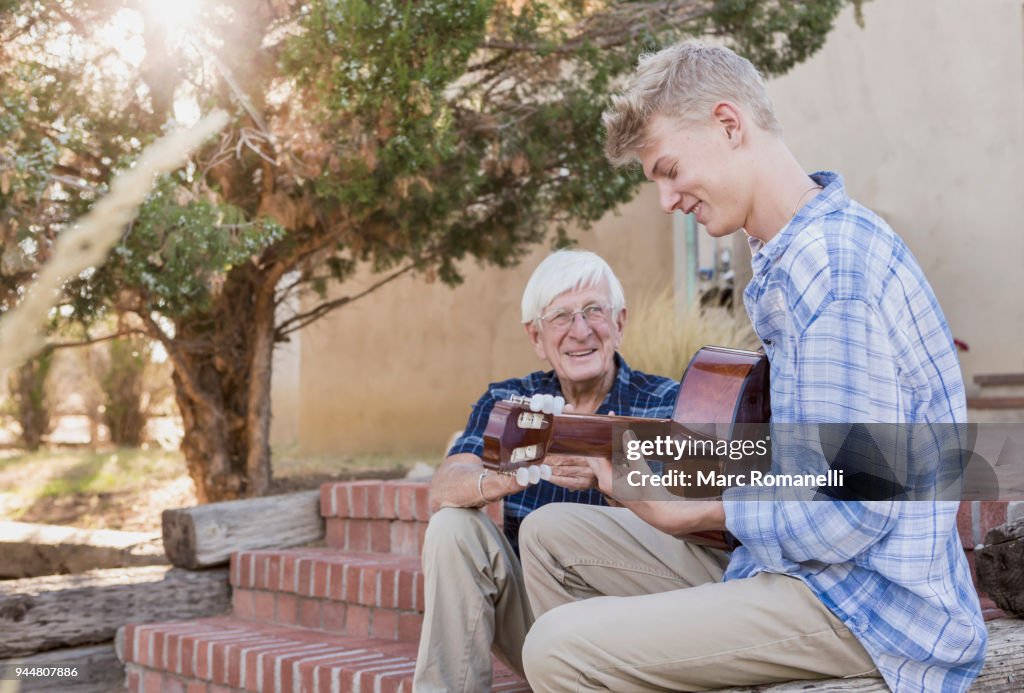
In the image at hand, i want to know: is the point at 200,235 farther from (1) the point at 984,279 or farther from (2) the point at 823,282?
(1) the point at 984,279

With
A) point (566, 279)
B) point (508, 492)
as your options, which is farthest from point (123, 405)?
point (508, 492)

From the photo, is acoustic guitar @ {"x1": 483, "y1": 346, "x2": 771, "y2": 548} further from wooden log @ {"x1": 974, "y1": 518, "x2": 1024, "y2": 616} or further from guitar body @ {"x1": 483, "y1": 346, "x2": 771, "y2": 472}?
wooden log @ {"x1": 974, "y1": 518, "x2": 1024, "y2": 616}

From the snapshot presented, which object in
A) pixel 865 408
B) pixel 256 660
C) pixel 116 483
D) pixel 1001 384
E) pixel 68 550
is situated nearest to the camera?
pixel 865 408

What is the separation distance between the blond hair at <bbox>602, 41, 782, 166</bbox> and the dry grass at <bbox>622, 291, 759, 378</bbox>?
3207 mm

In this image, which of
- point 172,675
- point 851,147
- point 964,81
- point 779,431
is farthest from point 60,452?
point 779,431

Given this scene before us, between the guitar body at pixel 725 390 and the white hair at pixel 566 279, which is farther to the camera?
the white hair at pixel 566 279

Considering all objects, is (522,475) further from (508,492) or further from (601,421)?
(508,492)

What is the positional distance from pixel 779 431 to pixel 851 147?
5410mm

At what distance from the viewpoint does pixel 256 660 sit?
11.1 ft

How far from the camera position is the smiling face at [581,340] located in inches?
104

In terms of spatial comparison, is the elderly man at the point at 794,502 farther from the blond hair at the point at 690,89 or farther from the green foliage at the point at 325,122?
the green foliage at the point at 325,122

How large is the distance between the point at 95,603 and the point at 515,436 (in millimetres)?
2638

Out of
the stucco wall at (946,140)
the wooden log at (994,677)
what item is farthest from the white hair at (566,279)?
the stucco wall at (946,140)

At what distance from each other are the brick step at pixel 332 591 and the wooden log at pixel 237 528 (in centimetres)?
8
